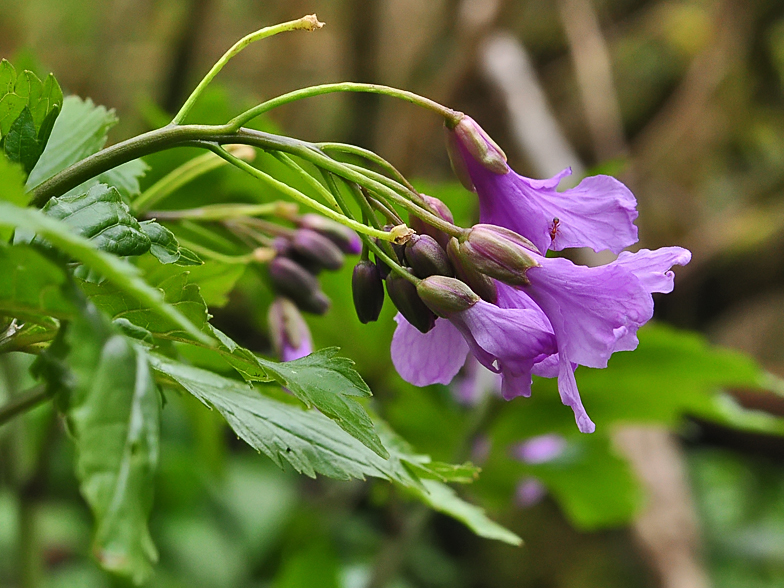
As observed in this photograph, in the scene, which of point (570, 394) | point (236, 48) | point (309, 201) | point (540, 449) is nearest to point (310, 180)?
point (309, 201)

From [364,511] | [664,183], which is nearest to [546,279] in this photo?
[364,511]

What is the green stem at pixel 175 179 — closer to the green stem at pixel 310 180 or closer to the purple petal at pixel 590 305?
the green stem at pixel 310 180

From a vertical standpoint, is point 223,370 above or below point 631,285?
below

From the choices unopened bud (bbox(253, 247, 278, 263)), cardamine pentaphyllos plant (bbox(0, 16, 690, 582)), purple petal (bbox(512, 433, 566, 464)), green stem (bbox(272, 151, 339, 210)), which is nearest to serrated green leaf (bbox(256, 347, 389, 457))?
cardamine pentaphyllos plant (bbox(0, 16, 690, 582))

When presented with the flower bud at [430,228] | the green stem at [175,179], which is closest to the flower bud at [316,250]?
the green stem at [175,179]

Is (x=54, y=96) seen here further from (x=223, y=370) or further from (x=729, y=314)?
(x=729, y=314)

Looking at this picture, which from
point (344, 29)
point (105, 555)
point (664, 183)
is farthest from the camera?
point (664, 183)
